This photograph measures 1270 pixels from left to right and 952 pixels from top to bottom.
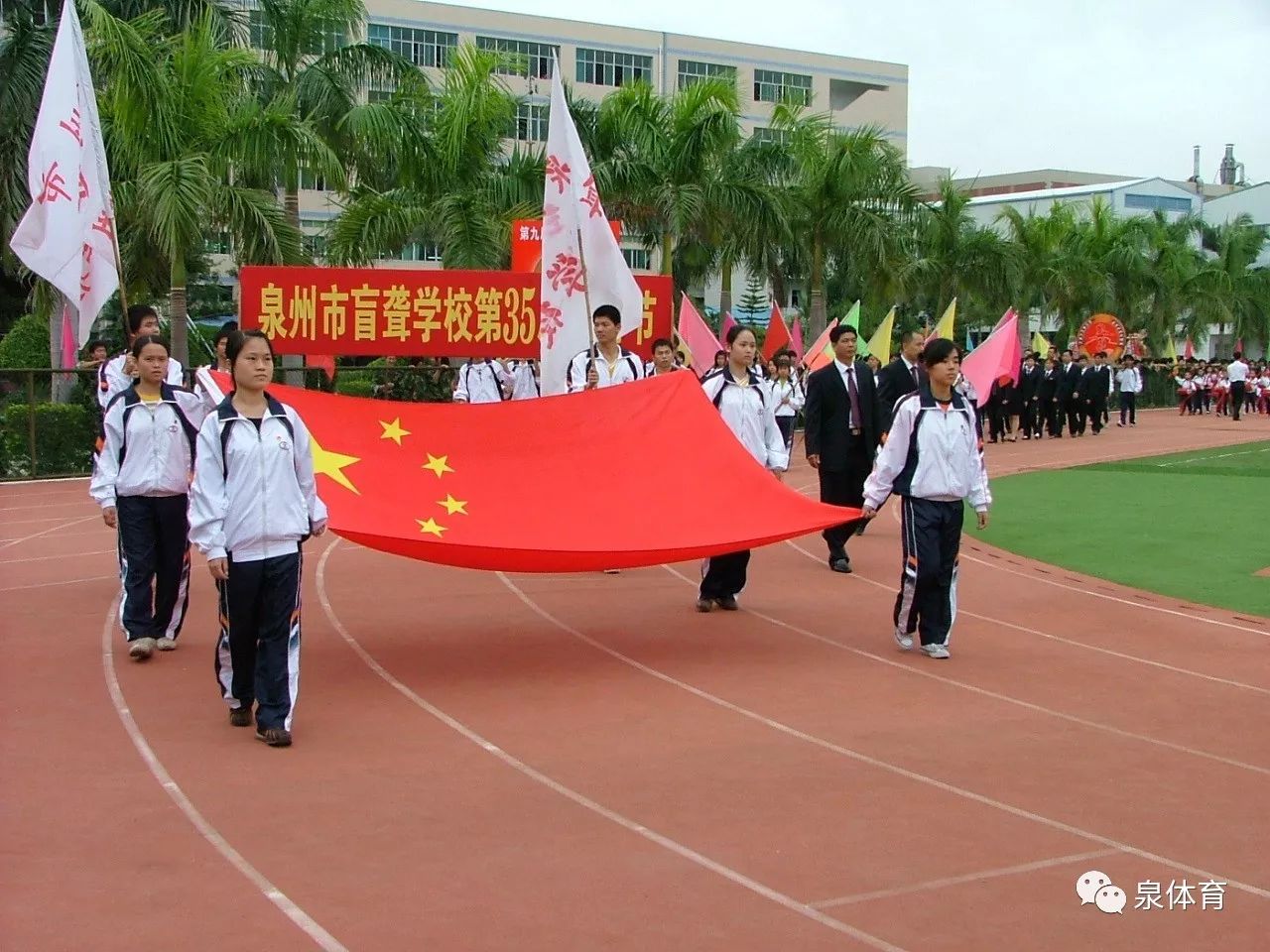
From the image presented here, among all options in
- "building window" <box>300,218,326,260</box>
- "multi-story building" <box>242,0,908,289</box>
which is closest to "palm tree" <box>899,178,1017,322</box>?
"multi-story building" <box>242,0,908,289</box>

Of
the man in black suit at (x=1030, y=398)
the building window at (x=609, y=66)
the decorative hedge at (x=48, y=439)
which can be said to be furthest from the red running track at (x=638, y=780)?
the building window at (x=609, y=66)

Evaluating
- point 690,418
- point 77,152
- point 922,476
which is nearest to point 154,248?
point 77,152

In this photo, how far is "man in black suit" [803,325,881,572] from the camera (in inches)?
473

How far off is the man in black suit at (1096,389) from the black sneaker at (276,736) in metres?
28.3

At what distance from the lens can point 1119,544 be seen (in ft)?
46.1

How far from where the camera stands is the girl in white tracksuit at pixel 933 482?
8523 millimetres

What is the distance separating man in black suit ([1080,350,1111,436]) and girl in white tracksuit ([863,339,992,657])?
990 inches

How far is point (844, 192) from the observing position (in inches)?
1237

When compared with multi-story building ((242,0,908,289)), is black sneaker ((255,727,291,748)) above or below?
below

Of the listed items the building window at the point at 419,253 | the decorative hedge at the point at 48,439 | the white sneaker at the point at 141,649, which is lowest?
the white sneaker at the point at 141,649

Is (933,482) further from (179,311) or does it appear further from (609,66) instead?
(609,66)

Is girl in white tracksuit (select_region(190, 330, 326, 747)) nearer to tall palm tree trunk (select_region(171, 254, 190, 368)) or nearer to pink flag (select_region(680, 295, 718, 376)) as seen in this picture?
pink flag (select_region(680, 295, 718, 376))

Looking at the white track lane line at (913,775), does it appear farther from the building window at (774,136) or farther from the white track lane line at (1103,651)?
the building window at (774,136)

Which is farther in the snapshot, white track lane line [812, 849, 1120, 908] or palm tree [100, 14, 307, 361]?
palm tree [100, 14, 307, 361]
